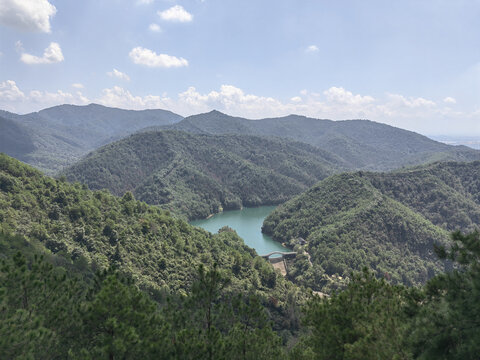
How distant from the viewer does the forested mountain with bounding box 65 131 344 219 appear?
123 meters

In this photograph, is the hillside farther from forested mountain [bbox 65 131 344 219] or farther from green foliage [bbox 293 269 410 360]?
forested mountain [bbox 65 131 344 219]

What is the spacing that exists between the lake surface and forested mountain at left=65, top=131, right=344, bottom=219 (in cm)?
445

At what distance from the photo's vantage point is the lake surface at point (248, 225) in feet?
271

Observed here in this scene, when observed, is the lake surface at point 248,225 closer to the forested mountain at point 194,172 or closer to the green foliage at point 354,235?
the green foliage at point 354,235

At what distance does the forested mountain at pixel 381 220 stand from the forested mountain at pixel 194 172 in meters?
38.1

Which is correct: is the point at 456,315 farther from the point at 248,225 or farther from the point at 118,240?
the point at 248,225

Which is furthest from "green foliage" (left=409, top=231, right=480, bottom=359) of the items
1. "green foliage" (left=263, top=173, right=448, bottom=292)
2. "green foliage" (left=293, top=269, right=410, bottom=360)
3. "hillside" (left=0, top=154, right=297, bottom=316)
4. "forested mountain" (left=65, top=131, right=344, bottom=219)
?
"forested mountain" (left=65, top=131, right=344, bottom=219)

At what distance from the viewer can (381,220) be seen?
73625 mm

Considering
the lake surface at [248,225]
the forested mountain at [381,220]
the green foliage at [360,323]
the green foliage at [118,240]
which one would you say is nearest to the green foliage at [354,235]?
the forested mountain at [381,220]

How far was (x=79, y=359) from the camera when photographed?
26.2 ft

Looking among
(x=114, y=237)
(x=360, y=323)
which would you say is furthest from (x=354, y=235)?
(x=360, y=323)

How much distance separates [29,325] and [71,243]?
108 ft

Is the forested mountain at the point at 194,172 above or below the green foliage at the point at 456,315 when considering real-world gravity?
below

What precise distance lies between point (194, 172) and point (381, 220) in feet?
292
